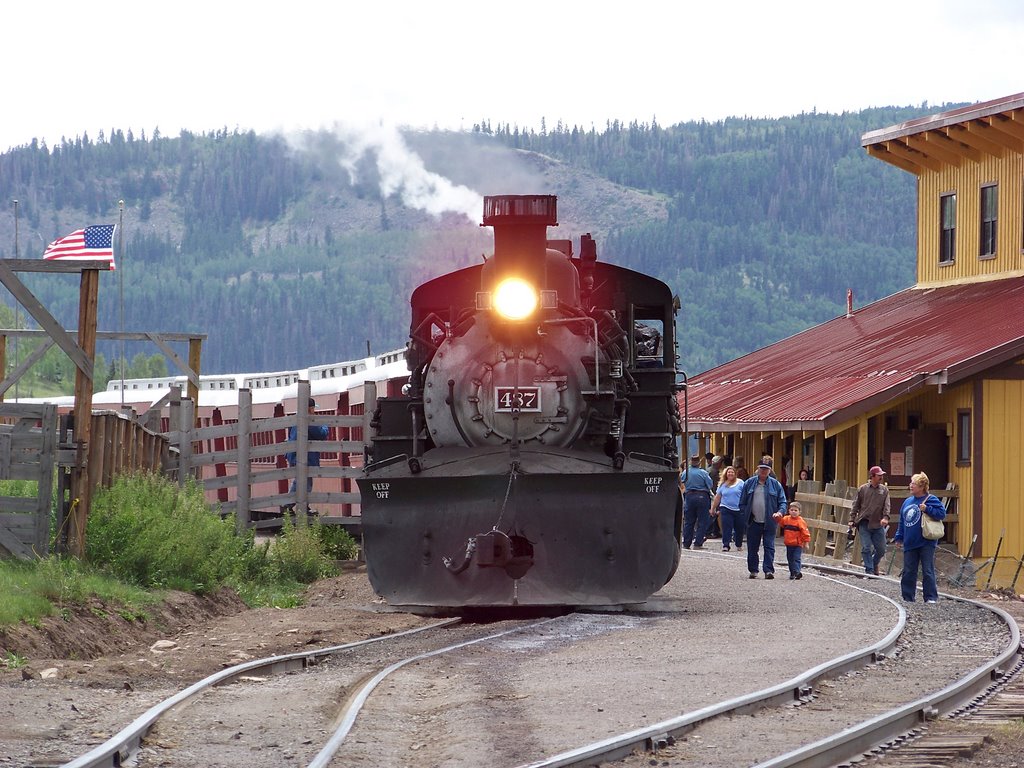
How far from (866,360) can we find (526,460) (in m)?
18.6

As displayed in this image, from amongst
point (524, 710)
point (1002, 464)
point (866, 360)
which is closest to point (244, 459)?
point (1002, 464)

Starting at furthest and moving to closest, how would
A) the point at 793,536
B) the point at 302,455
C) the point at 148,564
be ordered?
the point at 302,455 < the point at 793,536 < the point at 148,564

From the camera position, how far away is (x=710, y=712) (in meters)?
9.38

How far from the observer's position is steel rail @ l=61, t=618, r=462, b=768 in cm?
769

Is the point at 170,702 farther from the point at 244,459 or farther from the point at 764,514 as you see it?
the point at 244,459

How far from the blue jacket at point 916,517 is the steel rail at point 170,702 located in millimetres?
5809

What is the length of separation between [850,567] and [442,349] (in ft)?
38.3

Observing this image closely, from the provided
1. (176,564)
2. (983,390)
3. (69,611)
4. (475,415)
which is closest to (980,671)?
(475,415)

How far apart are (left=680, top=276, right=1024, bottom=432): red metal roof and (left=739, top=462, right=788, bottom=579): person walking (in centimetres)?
650

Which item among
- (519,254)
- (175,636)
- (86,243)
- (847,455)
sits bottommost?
(175,636)

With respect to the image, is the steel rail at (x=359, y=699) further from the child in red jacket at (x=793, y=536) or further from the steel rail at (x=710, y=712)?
the child in red jacket at (x=793, y=536)

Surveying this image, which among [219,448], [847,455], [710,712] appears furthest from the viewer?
[219,448]

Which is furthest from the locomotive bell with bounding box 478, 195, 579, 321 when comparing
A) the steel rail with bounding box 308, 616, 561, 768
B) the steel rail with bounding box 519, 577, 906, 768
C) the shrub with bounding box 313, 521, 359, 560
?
the shrub with bounding box 313, 521, 359, 560

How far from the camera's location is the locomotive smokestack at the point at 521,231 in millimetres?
15500
